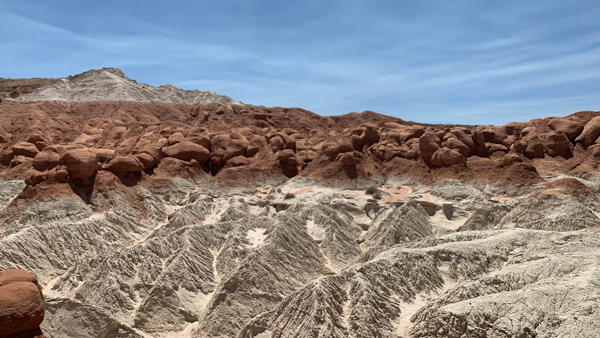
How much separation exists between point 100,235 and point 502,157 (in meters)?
32.9

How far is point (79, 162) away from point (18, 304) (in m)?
21.4

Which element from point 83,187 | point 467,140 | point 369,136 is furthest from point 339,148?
point 83,187

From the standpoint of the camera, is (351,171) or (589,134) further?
(589,134)

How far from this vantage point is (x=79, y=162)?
3347 centimetres

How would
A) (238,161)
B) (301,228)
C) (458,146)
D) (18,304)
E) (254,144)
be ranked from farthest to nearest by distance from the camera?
(254,144) → (238,161) → (458,146) → (301,228) → (18,304)

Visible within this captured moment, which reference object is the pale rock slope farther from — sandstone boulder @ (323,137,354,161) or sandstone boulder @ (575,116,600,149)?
sandstone boulder @ (575,116,600,149)

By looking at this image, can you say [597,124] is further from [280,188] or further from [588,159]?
[280,188]

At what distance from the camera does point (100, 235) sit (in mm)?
30609

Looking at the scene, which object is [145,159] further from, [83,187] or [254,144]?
[254,144]

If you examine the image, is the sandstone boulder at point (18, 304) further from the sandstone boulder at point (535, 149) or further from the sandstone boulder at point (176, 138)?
the sandstone boulder at point (535, 149)

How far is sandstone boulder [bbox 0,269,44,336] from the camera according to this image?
13672 millimetres

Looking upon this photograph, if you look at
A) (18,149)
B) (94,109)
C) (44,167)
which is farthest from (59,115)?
(44,167)

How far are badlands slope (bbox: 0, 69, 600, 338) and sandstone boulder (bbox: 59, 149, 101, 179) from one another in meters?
0.13

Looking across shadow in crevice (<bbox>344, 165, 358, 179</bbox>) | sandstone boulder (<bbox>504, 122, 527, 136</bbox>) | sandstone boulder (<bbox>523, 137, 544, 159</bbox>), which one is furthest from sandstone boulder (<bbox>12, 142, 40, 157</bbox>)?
sandstone boulder (<bbox>504, 122, 527, 136</bbox>)
